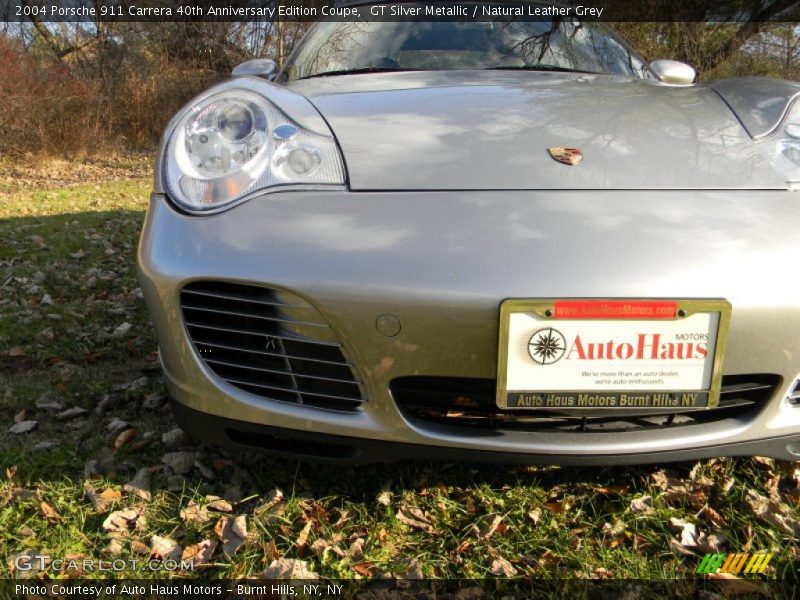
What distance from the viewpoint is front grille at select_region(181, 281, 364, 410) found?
1.30 meters

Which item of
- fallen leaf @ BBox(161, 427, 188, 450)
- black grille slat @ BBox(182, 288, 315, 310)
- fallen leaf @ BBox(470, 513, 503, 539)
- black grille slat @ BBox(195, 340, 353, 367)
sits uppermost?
black grille slat @ BBox(182, 288, 315, 310)

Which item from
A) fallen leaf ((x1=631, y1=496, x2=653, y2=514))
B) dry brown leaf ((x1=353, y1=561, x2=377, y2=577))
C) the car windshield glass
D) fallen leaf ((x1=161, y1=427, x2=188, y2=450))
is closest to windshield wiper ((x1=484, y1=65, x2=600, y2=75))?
the car windshield glass

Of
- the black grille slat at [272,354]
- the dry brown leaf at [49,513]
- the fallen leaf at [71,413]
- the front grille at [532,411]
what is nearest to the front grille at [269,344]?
the black grille slat at [272,354]

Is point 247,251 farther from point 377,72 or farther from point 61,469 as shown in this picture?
point 377,72

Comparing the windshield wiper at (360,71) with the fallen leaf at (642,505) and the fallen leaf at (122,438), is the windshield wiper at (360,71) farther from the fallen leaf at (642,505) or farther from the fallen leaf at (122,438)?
the fallen leaf at (642,505)

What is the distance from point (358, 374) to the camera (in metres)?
1.31

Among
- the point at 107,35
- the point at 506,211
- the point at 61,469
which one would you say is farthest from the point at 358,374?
the point at 107,35

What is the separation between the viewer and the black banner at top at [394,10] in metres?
2.77

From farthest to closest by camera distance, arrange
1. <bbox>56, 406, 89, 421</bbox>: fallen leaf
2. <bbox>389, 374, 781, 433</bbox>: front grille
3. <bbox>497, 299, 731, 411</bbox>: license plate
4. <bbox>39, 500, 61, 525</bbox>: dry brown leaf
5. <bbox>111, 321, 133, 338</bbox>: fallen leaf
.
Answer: <bbox>111, 321, 133, 338</bbox>: fallen leaf
<bbox>56, 406, 89, 421</bbox>: fallen leaf
<bbox>39, 500, 61, 525</bbox>: dry brown leaf
<bbox>389, 374, 781, 433</bbox>: front grille
<bbox>497, 299, 731, 411</bbox>: license plate

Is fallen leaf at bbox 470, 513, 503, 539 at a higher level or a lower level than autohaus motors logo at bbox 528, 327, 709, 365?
lower

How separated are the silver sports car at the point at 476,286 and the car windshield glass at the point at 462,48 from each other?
0.89m

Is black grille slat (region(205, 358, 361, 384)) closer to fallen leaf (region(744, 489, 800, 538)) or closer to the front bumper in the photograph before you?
the front bumper

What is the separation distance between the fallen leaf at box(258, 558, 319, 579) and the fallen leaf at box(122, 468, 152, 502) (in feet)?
1.38

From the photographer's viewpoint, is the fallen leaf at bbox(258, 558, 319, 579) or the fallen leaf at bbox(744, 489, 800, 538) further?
the fallen leaf at bbox(744, 489, 800, 538)
